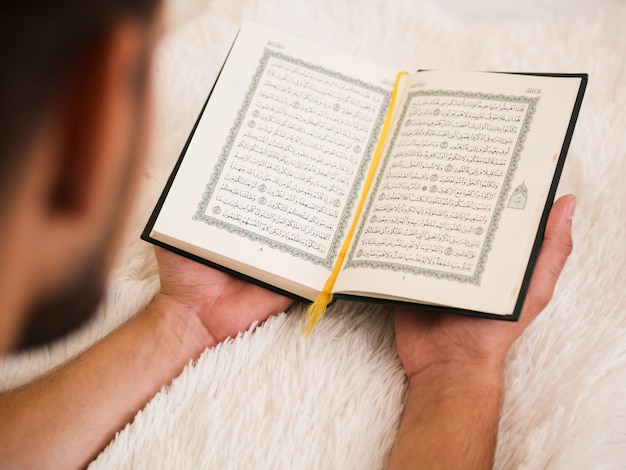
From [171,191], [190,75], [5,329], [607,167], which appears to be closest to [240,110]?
[171,191]

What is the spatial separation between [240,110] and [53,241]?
383mm

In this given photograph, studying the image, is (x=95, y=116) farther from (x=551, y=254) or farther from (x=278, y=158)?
(x=551, y=254)

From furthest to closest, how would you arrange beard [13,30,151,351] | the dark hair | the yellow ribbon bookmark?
the yellow ribbon bookmark → beard [13,30,151,351] → the dark hair

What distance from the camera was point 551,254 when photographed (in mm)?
784

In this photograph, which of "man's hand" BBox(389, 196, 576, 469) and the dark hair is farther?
"man's hand" BBox(389, 196, 576, 469)

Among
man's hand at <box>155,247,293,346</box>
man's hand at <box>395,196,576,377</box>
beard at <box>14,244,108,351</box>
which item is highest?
man's hand at <box>395,196,576,377</box>

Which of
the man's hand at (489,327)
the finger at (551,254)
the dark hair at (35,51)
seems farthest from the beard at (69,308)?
the finger at (551,254)

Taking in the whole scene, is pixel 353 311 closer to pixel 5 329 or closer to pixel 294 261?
pixel 294 261

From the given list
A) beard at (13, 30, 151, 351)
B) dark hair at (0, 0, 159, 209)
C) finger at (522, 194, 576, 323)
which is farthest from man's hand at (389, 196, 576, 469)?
dark hair at (0, 0, 159, 209)

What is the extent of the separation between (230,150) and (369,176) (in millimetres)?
193

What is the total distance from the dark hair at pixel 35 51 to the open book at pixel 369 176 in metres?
0.34

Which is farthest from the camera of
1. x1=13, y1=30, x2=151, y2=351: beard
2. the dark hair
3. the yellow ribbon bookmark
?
the yellow ribbon bookmark

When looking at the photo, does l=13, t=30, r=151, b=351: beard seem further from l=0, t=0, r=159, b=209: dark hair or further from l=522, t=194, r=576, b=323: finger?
l=522, t=194, r=576, b=323: finger

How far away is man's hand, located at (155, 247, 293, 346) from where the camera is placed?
2.96 ft
